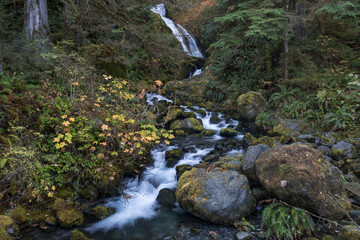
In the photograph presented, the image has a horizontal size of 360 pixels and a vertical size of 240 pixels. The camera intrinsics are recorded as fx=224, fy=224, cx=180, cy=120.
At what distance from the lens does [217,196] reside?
15.4 ft

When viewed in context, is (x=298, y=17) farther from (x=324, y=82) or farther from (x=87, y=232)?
(x=87, y=232)

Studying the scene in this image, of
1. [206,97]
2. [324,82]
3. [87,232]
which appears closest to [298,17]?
[324,82]

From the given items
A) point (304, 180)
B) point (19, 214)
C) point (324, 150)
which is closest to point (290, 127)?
point (324, 150)

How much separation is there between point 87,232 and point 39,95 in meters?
3.52

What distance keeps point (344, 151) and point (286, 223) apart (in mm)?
3324

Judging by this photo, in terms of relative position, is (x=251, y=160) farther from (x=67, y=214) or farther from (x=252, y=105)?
(x=252, y=105)

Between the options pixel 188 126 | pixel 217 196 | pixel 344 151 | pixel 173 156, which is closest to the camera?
pixel 217 196

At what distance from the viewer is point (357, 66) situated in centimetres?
909

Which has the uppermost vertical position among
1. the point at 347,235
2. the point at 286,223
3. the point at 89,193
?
the point at 89,193

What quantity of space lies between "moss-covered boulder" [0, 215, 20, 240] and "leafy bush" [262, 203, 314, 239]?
454 cm

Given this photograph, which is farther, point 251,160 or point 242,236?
point 251,160

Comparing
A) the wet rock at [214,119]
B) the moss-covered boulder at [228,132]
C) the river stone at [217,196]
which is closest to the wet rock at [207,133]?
the moss-covered boulder at [228,132]

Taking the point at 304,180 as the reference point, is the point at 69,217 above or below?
below

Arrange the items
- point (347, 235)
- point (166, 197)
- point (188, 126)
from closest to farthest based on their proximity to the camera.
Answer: point (347, 235)
point (166, 197)
point (188, 126)
